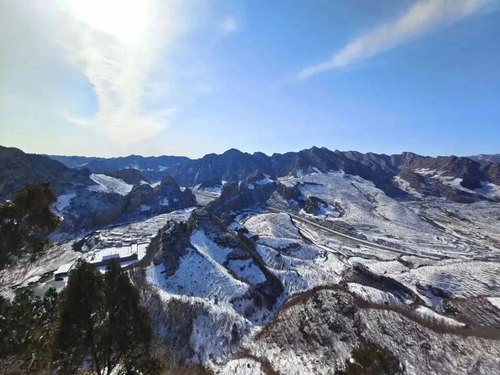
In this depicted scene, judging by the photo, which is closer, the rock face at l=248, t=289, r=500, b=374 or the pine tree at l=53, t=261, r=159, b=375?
the pine tree at l=53, t=261, r=159, b=375

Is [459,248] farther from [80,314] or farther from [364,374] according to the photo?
[80,314]

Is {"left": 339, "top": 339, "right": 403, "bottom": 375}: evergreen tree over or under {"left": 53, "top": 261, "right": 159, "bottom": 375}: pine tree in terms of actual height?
under

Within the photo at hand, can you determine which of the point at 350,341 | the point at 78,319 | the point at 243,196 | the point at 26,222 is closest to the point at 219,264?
the point at 350,341

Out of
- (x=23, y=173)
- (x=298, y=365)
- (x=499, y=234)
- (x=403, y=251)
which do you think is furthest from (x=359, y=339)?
(x=23, y=173)

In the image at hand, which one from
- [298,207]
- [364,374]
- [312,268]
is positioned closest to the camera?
[364,374]

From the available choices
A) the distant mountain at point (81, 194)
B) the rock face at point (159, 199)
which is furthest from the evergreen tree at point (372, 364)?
the rock face at point (159, 199)

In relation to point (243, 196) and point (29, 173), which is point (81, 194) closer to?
point (29, 173)

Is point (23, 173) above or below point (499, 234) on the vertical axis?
above

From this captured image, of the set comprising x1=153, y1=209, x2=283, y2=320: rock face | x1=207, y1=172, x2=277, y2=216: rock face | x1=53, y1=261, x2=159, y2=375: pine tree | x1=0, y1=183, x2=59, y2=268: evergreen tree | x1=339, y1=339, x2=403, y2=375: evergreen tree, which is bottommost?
x1=207, y1=172, x2=277, y2=216: rock face

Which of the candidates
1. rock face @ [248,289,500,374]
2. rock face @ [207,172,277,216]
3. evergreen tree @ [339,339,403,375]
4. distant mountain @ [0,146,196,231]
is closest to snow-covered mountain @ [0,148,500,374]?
rock face @ [248,289,500,374]

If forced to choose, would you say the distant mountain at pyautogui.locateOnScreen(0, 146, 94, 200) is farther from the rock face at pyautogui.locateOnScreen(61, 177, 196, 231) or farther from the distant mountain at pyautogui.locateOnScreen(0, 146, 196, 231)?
the rock face at pyautogui.locateOnScreen(61, 177, 196, 231)

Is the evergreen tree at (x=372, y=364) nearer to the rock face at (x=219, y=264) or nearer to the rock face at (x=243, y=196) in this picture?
the rock face at (x=219, y=264)
